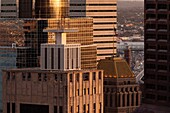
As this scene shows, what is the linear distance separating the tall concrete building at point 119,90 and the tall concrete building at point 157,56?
27.6 feet

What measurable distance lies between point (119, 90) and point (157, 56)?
12840 millimetres

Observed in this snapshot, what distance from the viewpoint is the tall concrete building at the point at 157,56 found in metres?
182

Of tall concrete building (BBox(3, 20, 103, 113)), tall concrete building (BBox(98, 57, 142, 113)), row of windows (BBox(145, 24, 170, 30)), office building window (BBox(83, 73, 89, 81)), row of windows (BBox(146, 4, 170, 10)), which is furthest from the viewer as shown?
tall concrete building (BBox(98, 57, 142, 113))

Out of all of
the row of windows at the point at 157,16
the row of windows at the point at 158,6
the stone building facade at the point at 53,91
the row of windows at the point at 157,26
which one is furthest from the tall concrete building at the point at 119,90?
the stone building facade at the point at 53,91

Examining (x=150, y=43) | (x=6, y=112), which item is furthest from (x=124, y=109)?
(x=6, y=112)

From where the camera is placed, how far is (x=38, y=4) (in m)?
196

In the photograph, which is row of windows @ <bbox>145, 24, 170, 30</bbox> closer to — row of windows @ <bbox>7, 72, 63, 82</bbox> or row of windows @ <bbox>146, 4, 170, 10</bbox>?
row of windows @ <bbox>146, 4, 170, 10</bbox>

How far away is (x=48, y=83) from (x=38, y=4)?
34.2 meters

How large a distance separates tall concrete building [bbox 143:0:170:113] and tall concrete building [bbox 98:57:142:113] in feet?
27.6

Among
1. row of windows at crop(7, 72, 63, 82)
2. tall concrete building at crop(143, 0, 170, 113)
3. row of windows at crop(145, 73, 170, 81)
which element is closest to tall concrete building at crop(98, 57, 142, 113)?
tall concrete building at crop(143, 0, 170, 113)

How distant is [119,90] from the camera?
194500 mm

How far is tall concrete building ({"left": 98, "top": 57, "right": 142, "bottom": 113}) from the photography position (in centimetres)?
19400

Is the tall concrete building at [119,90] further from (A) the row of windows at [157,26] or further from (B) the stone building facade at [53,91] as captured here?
(B) the stone building facade at [53,91]

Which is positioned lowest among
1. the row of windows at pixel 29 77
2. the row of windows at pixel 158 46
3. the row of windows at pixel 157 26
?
the row of windows at pixel 29 77
